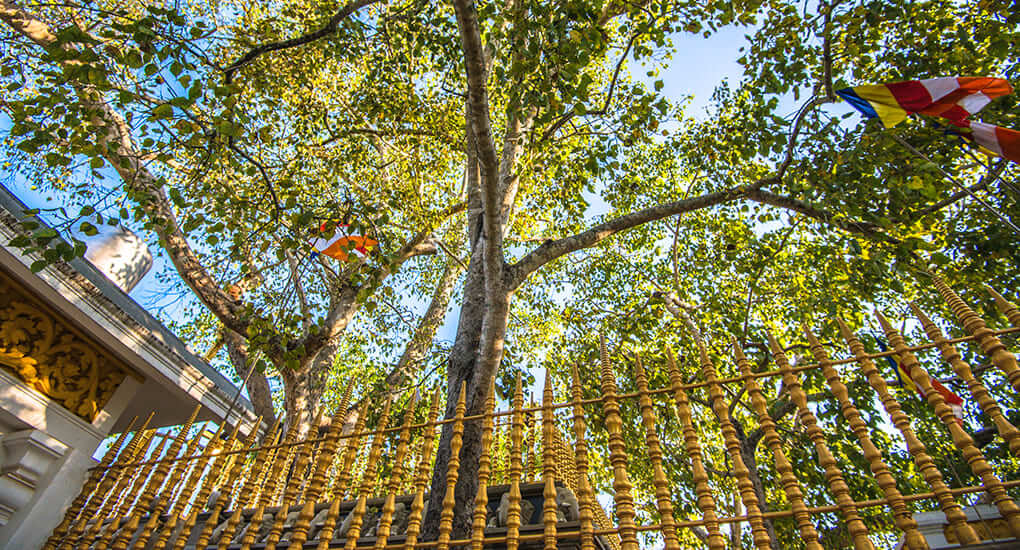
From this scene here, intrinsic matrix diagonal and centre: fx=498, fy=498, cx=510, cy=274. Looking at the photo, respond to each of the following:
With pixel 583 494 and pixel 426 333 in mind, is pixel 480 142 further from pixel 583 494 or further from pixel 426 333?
pixel 426 333

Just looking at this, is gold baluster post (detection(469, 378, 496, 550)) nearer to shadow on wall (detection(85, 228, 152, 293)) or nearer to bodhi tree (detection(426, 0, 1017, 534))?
bodhi tree (detection(426, 0, 1017, 534))

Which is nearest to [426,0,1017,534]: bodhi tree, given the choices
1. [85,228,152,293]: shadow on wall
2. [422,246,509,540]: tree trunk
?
[422,246,509,540]: tree trunk

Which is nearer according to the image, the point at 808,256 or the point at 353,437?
the point at 353,437

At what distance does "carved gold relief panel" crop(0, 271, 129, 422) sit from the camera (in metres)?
4.18

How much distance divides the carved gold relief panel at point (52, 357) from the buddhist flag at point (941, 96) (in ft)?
26.0

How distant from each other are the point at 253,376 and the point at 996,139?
10.1 m

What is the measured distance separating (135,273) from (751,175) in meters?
9.79

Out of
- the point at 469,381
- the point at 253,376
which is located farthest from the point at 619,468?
the point at 253,376

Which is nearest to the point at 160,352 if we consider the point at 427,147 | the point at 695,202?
the point at 695,202

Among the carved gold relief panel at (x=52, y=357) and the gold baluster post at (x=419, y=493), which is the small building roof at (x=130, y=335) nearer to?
the carved gold relief panel at (x=52, y=357)

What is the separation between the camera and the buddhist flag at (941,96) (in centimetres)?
459

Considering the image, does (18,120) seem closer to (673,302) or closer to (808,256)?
(673,302)

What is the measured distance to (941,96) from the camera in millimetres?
4668

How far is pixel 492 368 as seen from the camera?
4.66 metres
